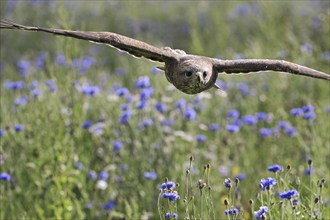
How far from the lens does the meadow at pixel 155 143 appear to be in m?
4.09

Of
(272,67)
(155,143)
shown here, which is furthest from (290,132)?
(272,67)

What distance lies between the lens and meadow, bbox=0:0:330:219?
4086 millimetres

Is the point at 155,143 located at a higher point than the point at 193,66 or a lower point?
lower

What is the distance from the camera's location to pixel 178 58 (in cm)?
339

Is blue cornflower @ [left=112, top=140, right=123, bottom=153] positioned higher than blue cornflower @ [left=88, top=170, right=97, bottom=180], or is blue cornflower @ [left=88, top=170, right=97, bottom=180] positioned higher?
blue cornflower @ [left=112, top=140, right=123, bottom=153]

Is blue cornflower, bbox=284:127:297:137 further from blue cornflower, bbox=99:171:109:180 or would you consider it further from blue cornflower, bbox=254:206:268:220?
blue cornflower, bbox=254:206:268:220

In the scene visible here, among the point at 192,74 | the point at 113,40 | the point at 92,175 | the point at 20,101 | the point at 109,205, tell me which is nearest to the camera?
the point at 113,40

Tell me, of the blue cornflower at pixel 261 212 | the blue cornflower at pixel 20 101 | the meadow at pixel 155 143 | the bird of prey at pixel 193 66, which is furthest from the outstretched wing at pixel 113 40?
the blue cornflower at pixel 20 101

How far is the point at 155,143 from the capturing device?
4.71 m

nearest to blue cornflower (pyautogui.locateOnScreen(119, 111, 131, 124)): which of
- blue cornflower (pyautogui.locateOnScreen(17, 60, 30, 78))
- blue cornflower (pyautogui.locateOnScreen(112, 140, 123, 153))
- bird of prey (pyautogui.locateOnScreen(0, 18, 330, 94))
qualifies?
blue cornflower (pyautogui.locateOnScreen(112, 140, 123, 153))

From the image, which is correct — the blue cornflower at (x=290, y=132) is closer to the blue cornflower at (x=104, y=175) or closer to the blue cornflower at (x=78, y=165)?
the blue cornflower at (x=104, y=175)

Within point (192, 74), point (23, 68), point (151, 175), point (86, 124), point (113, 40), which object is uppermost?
point (23, 68)

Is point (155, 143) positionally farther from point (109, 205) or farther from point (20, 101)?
point (20, 101)

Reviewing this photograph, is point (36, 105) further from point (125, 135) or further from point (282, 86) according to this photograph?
point (282, 86)
